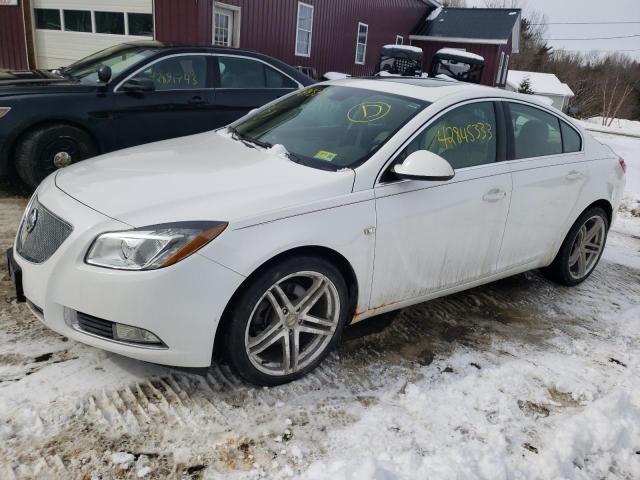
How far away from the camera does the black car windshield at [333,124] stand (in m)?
3.21

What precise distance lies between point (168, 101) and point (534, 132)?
384cm

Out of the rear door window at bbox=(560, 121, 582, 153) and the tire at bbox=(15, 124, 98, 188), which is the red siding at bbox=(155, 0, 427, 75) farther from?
the rear door window at bbox=(560, 121, 582, 153)

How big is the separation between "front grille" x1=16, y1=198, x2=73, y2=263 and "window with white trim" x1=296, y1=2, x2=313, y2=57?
15.3 m

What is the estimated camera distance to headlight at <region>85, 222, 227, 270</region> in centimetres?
241

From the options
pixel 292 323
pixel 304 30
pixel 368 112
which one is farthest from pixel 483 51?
pixel 292 323

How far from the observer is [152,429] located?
248cm

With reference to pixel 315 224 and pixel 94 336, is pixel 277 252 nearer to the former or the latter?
pixel 315 224

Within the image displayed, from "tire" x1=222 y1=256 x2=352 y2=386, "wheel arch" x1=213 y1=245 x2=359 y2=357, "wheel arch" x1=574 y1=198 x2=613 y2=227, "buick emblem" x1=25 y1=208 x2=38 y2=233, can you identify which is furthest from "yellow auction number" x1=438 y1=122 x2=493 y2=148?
"buick emblem" x1=25 y1=208 x2=38 y2=233

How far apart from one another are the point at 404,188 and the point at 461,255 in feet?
2.32

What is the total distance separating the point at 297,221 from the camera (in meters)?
2.69

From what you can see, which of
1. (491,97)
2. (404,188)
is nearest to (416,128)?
(404,188)

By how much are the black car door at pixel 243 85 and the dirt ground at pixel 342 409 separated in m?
3.45

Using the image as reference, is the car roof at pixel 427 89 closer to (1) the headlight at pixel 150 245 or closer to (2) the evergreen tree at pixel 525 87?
(1) the headlight at pixel 150 245

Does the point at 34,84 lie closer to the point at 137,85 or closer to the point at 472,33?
the point at 137,85
